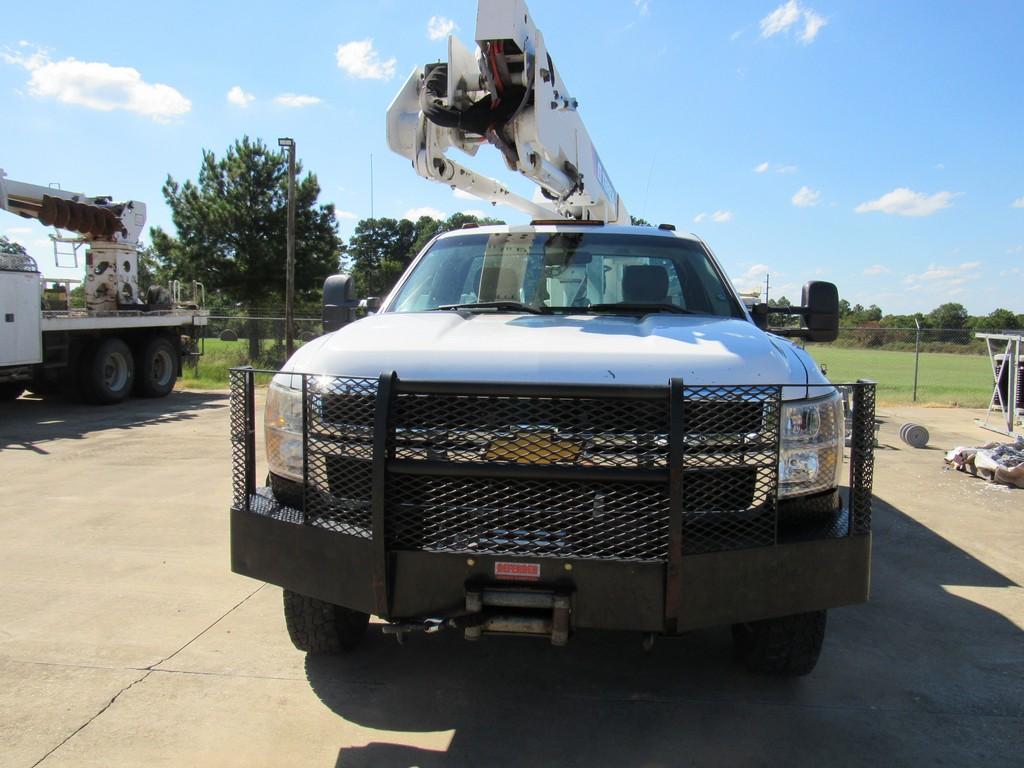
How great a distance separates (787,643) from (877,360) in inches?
1195

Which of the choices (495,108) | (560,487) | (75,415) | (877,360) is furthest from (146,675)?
(877,360)

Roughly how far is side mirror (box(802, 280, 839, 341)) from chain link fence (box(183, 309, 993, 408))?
7.53 m

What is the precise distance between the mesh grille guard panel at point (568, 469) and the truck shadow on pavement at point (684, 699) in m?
0.83

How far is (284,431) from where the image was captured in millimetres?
3145

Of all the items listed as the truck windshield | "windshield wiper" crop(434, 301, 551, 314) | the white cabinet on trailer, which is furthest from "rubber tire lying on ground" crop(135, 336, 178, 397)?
"windshield wiper" crop(434, 301, 551, 314)

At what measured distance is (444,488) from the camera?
→ 2.78 meters

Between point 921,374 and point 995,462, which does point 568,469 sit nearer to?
point 995,462

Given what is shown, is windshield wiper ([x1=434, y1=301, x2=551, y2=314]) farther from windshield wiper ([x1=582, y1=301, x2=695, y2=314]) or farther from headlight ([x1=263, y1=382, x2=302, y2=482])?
headlight ([x1=263, y1=382, x2=302, y2=482])

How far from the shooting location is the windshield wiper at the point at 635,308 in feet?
13.1

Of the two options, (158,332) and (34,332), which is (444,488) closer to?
(34,332)

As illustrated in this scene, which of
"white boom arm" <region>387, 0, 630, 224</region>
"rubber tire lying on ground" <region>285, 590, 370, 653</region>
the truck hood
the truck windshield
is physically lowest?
"rubber tire lying on ground" <region>285, 590, 370, 653</region>

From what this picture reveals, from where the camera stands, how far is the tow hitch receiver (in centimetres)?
268

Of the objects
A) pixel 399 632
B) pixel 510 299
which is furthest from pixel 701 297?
pixel 399 632

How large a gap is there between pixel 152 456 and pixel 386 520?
6.97m
